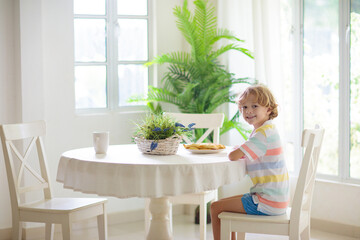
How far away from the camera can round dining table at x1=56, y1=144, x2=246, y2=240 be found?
2623 mm

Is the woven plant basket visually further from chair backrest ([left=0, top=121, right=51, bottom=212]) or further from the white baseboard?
the white baseboard

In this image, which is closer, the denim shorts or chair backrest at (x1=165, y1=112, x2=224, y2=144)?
the denim shorts

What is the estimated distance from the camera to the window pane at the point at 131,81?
4.96 meters

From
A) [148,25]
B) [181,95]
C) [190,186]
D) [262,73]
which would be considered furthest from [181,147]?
[148,25]

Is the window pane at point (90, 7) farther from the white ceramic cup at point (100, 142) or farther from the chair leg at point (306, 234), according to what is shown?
the chair leg at point (306, 234)

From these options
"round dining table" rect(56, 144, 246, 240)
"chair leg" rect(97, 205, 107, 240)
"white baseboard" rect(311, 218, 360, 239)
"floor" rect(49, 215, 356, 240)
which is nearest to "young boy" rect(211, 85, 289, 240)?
"round dining table" rect(56, 144, 246, 240)

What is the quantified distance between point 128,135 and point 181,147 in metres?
1.54

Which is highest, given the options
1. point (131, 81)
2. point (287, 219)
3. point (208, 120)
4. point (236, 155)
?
point (131, 81)

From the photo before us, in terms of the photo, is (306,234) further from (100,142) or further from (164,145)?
(100,142)

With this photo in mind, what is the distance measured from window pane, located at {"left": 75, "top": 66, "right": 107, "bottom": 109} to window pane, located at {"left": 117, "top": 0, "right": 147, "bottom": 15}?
0.54 metres

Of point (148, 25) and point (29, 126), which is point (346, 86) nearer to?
point (148, 25)

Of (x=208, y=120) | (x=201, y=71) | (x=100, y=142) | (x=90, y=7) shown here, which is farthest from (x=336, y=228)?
(x=90, y=7)

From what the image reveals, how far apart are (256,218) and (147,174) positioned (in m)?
0.67

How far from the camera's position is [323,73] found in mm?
4660
